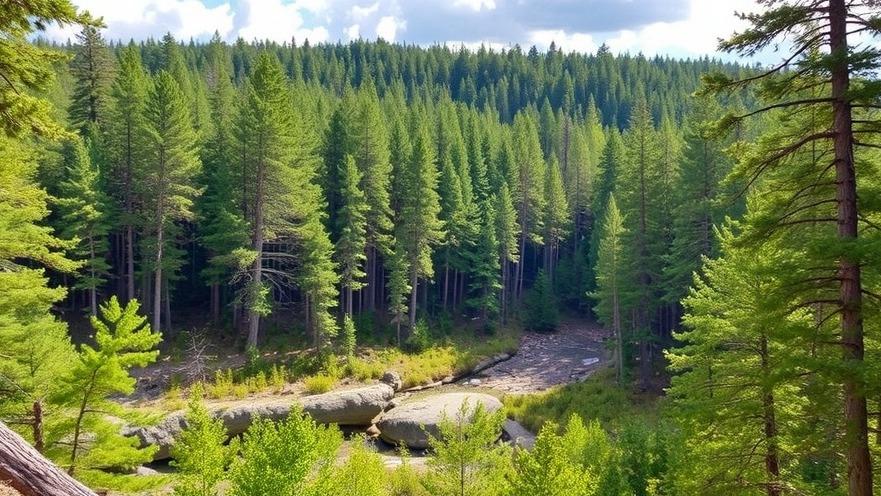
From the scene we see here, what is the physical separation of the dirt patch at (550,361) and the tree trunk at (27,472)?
29866mm

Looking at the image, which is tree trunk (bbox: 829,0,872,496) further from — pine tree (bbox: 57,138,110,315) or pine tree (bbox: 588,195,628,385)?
pine tree (bbox: 57,138,110,315)

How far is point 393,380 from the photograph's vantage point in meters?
34.6

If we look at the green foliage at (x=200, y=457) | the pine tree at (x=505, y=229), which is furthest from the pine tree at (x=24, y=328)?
the pine tree at (x=505, y=229)

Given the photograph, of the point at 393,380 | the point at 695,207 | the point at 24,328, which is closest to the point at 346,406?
the point at 393,380

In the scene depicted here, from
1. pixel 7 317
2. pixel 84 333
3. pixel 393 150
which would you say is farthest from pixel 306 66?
pixel 7 317

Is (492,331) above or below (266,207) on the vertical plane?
below

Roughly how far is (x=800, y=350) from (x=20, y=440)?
1067 cm

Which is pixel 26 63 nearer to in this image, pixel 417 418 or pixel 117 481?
pixel 117 481

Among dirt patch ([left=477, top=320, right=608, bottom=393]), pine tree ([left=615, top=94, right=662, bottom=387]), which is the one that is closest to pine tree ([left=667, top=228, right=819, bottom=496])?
pine tree ([left=615, top=94, right=662, bottom=387])

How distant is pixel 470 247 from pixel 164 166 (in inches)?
977

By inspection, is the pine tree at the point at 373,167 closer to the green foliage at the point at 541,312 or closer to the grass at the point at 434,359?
the grass at the point at 434,359

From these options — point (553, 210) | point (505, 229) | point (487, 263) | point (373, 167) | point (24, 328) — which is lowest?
point (24, 328)

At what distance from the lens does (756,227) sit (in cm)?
834

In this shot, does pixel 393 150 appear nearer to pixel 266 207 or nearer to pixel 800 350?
pixel 266 207
